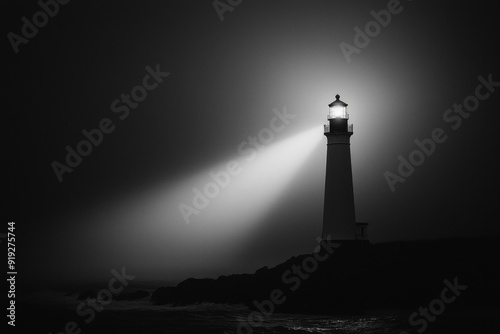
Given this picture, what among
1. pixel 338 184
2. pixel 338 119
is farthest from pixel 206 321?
pixel 338 119

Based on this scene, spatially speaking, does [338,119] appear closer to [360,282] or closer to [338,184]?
[338,184]

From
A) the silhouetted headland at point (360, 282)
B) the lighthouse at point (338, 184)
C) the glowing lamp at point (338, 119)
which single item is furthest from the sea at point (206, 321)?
the glowing lamp at point (338, 119)

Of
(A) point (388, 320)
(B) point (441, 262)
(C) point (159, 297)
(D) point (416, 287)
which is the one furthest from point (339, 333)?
(C) point (159, 297)

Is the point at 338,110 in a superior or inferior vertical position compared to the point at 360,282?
superior

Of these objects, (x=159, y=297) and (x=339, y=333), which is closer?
(x=339, y=333)

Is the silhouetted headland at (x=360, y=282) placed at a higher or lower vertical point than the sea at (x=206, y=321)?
higher

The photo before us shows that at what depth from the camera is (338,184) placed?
4494 cm

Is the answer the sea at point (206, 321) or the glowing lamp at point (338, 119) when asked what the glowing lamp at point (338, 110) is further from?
the sea at point (206, 321)

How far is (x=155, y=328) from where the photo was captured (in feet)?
138

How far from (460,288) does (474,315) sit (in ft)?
8.57

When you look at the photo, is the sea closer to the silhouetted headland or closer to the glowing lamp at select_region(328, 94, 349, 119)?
the silhouetted headland

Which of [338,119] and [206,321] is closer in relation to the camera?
[206,321]

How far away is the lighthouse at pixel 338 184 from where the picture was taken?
4481 cm

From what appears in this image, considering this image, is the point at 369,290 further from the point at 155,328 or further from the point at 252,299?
the point at 155,328
